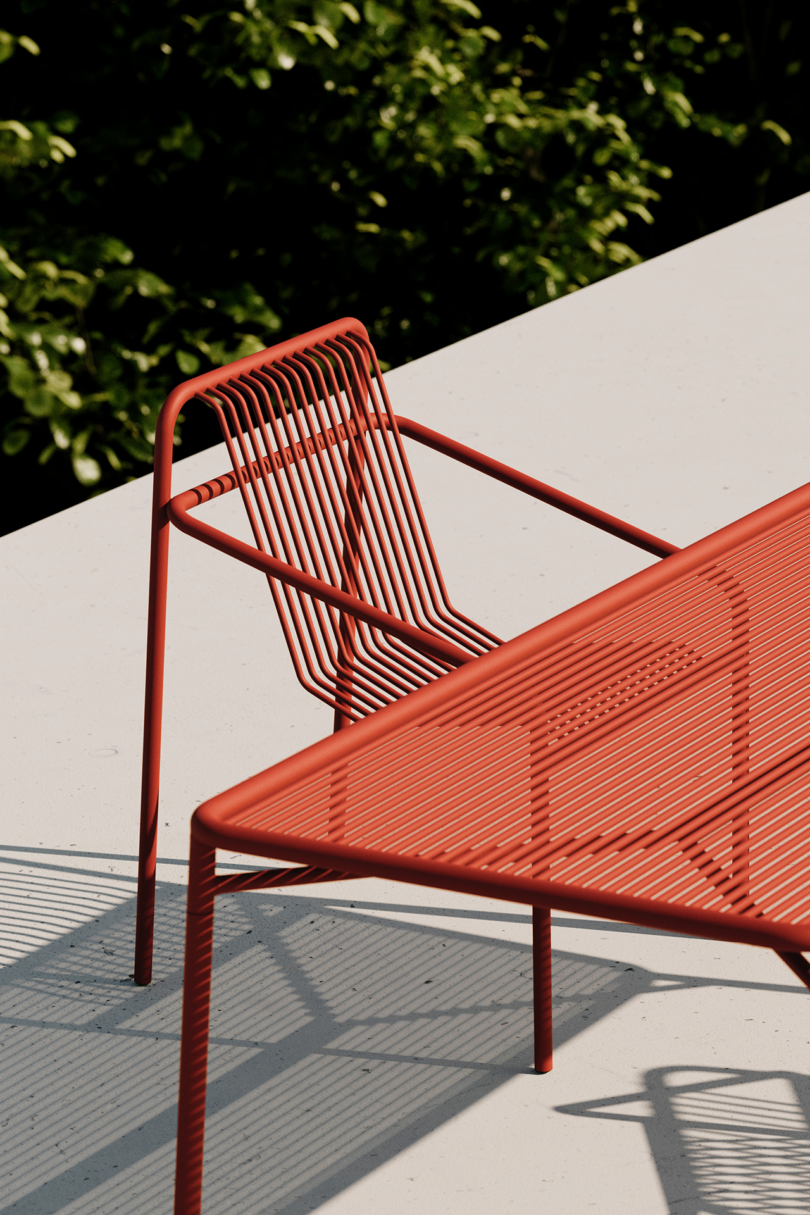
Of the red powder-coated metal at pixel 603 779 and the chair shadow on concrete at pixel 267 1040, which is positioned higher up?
the red powder-coated metal at pixel 603 779

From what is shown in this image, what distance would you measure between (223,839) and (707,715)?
571 millimetres

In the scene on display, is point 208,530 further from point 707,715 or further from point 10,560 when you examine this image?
point 10,560

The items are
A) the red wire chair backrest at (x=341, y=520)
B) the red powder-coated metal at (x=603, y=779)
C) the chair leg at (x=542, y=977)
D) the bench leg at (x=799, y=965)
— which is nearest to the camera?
the red powder-coated metal at (x=603, y=779)

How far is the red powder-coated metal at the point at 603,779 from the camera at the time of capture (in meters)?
1.29

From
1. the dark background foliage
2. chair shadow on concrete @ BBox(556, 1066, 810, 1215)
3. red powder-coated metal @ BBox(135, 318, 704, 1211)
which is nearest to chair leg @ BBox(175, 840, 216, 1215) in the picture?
red powder-coated metal @ BBox(135, 318, 704, 1211)

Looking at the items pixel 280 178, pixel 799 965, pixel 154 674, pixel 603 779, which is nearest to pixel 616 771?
pixel 603 779

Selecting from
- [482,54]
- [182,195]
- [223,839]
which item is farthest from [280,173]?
[223,839]

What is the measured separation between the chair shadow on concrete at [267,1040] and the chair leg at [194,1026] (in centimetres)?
48

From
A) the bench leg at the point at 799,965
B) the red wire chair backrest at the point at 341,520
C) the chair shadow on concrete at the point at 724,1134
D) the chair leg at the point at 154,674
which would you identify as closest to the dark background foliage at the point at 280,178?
the red wire chair backrest at the point at 341,520

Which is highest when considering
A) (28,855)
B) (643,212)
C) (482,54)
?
(482,54)

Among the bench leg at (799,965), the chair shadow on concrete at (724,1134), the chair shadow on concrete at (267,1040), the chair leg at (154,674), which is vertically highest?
the chair leg at (154,674)

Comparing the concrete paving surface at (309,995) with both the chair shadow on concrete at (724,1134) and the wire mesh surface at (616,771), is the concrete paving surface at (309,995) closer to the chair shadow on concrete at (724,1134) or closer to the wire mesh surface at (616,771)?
the chair shadow on concrete at (724,1134)

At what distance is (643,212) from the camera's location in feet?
20.9

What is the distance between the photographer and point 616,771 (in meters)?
1.56
